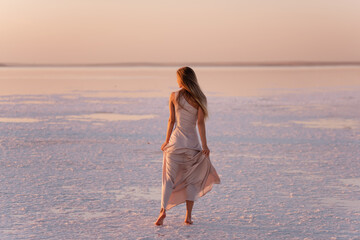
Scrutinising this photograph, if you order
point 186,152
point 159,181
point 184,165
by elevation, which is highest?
point 186,152

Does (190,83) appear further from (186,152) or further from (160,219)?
(160,219)

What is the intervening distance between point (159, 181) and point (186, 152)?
246cm

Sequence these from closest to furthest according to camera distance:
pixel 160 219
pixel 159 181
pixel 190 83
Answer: pixel 190 83 → pixel 160 219 → pixel 159 181

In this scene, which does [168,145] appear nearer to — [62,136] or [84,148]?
[84,148]

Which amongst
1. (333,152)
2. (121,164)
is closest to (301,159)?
(333,152)

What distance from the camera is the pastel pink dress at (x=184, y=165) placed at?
5902 mm

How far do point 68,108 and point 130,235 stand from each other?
15.9m

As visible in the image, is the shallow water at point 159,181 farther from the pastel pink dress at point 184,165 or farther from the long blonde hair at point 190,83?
the long blonde hair at point 190,83

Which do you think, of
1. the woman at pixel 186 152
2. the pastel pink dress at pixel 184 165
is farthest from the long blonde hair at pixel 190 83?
the pastel pink dress at pixel 184 165

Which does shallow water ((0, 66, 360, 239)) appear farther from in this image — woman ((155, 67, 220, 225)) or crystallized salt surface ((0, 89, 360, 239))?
woman ((155, 67, 220, 225))

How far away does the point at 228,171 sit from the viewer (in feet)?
29.5

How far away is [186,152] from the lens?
593cm

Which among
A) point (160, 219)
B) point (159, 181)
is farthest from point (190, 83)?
point (159, 181)

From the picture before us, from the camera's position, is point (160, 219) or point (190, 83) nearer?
point (190, 83)
